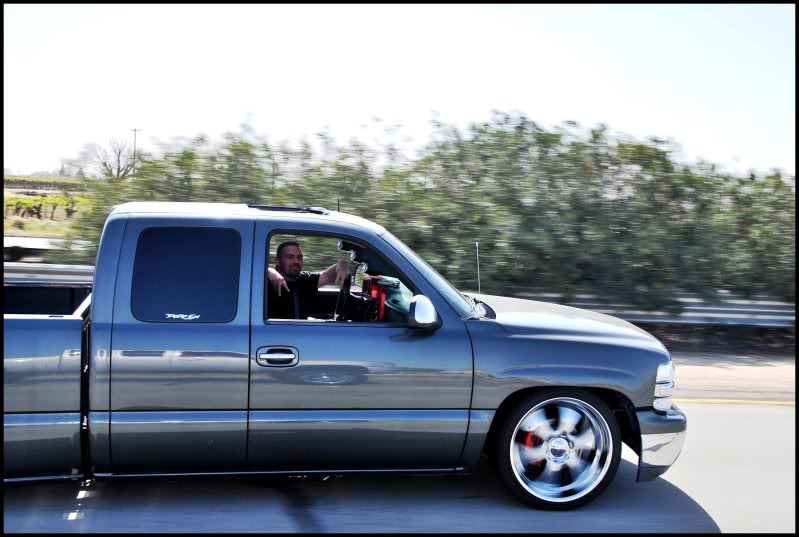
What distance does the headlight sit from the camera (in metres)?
4.71

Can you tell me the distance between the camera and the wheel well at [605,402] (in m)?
4.66

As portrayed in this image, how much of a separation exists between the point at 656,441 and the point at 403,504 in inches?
60.6

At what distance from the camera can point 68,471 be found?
14.0 feet

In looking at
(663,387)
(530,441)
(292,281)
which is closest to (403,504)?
(530,441)

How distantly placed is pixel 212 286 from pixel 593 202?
8.02 m

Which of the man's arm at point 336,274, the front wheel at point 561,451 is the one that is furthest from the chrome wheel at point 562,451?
the man's arm at point 336,274

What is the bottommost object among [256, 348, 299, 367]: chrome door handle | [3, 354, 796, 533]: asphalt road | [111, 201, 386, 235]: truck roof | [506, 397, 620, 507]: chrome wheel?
[3, 354, 796, 533]: asphalt road

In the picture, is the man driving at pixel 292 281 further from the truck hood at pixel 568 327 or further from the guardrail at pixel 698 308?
the guardrail at pixel 698 308

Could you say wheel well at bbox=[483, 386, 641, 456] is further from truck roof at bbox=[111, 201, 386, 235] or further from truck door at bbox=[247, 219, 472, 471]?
truck roof at bbox=[111, 201, 386, 235]

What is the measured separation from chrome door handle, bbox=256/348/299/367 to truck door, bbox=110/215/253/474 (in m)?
0.09

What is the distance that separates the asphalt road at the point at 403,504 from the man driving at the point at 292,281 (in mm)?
1131

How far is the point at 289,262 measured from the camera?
5191mm

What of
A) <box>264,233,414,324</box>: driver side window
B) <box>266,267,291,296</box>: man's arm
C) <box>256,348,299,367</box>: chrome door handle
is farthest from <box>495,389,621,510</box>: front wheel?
<box>266,267,291,296</box>: man's arm

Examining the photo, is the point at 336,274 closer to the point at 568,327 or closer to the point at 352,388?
the point at 352,388
